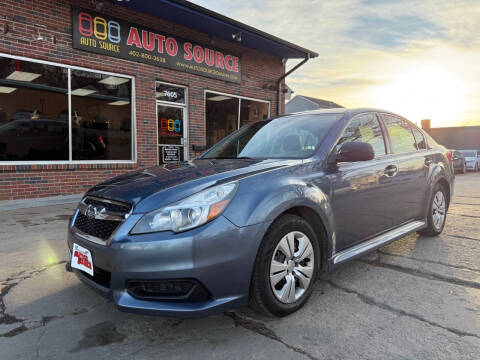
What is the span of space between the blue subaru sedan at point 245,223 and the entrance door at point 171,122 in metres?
5.72

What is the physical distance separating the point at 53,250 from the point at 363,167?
3.43m

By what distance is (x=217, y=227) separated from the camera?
1.98 m

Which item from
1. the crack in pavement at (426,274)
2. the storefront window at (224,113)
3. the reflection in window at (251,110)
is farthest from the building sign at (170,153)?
the crack in pavement at (426,274)

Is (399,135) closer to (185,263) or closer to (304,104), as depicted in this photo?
(185,263)

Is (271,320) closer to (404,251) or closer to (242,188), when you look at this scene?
(242,188)

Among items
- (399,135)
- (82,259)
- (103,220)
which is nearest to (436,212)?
(399,135)

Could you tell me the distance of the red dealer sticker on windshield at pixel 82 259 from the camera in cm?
221

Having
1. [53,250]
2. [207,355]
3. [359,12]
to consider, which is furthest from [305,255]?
[359,12]

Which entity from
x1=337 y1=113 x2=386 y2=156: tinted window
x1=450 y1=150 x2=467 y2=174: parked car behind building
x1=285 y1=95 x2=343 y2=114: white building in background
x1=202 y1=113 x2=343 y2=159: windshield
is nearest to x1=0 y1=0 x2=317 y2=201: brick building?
x1=202 y1=113 x2=343 y2=159: windshield

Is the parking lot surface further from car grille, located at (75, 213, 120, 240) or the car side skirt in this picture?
car grille, located at (75, 213, 120, 240)

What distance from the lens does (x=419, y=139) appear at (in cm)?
417

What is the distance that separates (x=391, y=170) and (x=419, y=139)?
1.14m

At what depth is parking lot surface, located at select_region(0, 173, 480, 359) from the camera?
2006mm

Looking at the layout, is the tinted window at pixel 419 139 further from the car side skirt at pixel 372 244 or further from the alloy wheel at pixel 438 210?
the car side skirt at pixel 372 244
